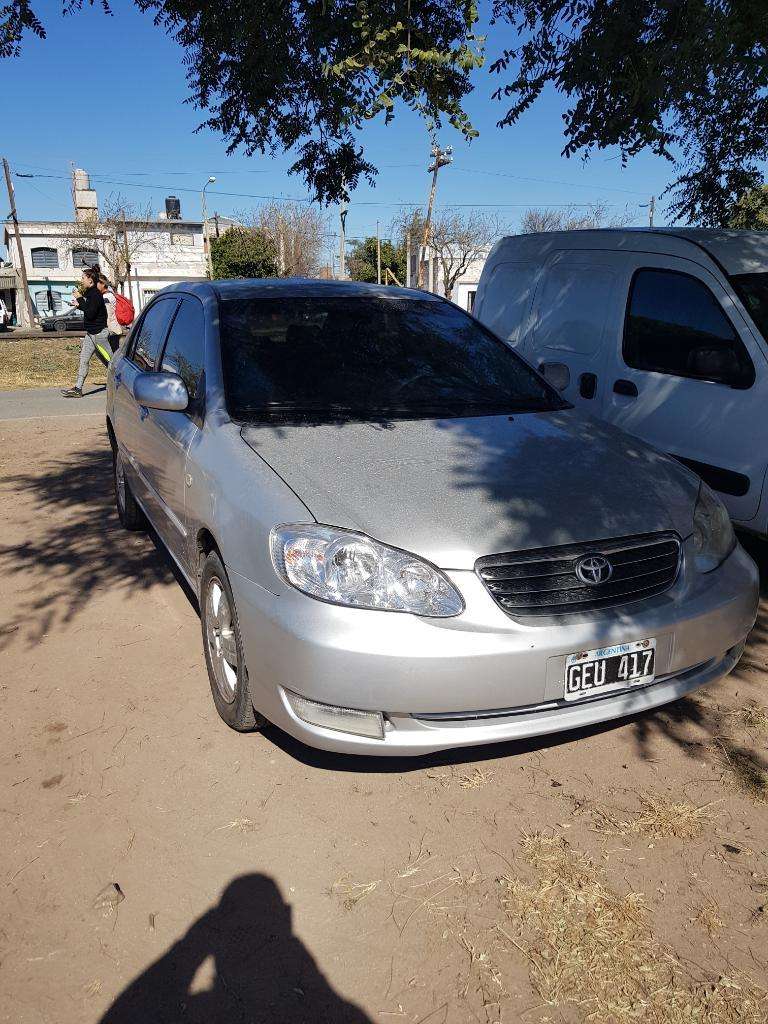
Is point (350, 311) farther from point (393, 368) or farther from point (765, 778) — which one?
point (765, 778)

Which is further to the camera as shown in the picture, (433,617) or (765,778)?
(765,778)

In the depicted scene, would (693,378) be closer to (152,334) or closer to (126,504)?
(152,334)

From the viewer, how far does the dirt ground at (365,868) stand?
2129 mm

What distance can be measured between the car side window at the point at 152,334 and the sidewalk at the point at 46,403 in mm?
6315

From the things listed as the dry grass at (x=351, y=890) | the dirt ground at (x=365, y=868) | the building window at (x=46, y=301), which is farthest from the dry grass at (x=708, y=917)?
the building window at (x=46, y=301)

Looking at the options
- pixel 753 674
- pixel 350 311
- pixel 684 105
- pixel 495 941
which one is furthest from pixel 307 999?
pixel 684 105

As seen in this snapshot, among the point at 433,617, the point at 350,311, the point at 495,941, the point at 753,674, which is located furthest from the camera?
the point at 350,311

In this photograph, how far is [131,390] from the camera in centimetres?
451

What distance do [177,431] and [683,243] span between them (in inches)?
127

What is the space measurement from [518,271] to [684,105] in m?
1.55

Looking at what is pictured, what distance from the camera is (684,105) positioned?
5742 mm

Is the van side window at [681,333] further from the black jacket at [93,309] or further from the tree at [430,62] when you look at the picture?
the black jacket at [93,309]

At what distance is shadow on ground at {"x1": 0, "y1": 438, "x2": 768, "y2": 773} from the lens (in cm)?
318

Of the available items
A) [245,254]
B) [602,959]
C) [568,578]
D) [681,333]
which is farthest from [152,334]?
[245,254]
